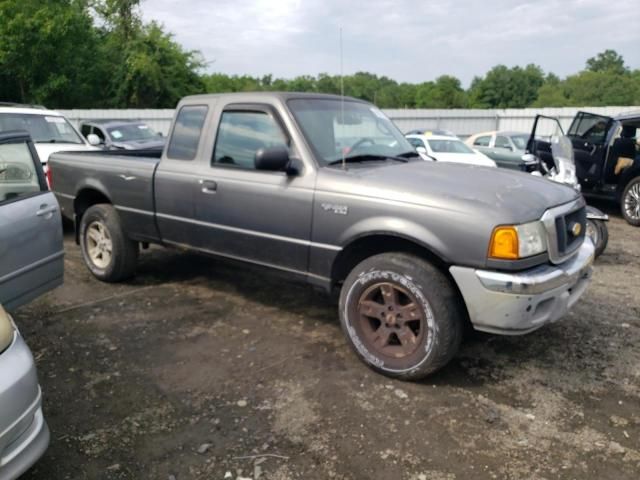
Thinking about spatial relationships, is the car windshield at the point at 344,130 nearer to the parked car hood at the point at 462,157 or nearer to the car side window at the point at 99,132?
Result: the parked car hood at the point at 462,157

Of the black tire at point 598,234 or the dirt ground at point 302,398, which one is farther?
the black tire at point 598,234

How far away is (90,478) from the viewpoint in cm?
263

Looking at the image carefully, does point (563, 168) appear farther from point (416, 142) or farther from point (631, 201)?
point (416, 142)

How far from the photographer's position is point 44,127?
28.1ft

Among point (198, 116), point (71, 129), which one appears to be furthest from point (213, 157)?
point (71, 129)

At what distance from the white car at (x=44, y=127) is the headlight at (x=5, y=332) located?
20.3ft

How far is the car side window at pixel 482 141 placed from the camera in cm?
1548

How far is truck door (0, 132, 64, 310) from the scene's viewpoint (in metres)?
3.55

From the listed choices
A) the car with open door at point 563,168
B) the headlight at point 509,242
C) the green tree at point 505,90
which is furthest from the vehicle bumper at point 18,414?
the green tree at point 505,90

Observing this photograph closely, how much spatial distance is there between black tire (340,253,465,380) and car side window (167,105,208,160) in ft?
6.45

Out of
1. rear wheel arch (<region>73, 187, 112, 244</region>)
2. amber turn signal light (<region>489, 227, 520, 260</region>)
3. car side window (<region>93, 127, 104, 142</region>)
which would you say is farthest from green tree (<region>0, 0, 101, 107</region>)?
amber turn signal light (<region>489, 227, 520, 260</region>)

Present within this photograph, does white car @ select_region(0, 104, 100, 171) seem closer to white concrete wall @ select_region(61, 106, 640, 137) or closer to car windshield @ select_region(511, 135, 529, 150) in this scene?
car windshield @ select_region(511, 135, 529, 150)

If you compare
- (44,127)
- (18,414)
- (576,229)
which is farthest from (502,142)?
(18,414)

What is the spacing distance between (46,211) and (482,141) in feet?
45.7
